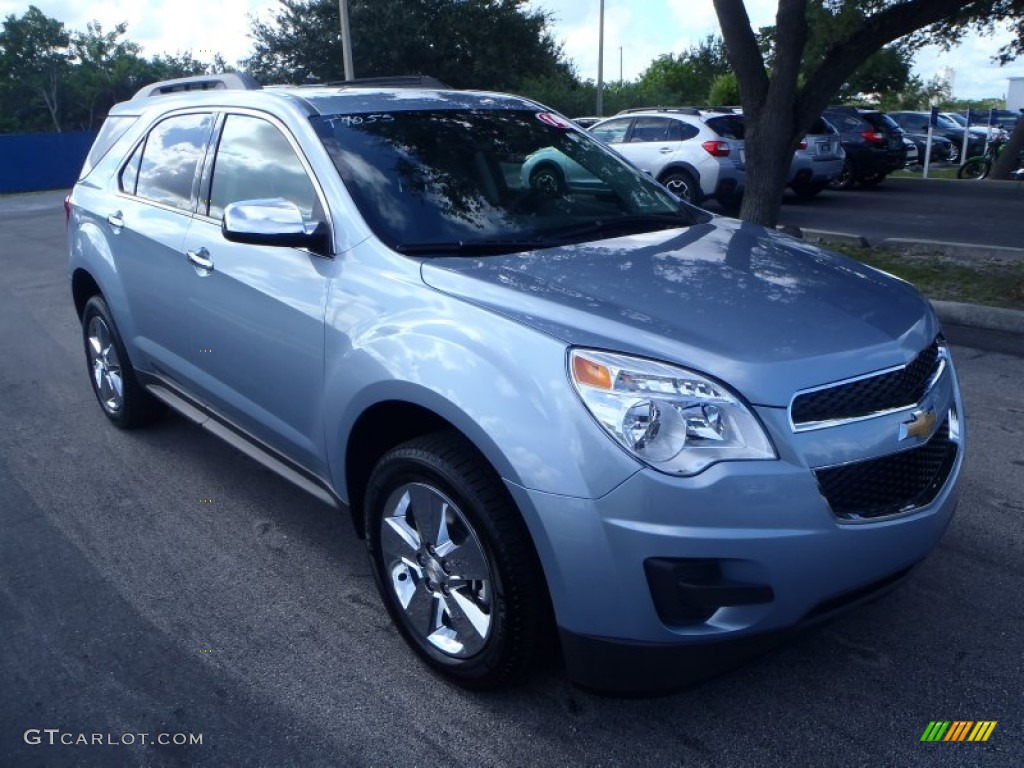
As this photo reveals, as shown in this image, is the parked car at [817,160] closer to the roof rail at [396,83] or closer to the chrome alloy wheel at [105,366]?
the roof rail at [396,83]

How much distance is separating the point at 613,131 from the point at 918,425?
582 inches

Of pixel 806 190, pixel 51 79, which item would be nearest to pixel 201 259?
pixel 806 190

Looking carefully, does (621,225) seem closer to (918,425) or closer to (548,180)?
(548,180)

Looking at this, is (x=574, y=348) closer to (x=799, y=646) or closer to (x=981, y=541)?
(x=799, y=646)

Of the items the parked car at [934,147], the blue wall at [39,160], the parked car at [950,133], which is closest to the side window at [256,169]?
the parked car at [934,147]

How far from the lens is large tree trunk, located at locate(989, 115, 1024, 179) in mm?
22391

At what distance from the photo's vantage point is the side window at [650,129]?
1588 centimetres

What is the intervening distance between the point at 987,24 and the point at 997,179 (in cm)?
791

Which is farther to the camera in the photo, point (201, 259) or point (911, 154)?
point (911, 154)

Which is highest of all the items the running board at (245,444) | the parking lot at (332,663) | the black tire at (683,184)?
the black tire at (683,184)

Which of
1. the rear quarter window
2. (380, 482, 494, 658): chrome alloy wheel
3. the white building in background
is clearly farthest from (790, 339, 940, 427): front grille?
the white building in background

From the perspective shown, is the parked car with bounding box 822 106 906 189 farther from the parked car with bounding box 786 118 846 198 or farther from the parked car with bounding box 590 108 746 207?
the parked car with bounding box 590 108 746 207

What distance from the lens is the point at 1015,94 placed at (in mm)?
35938

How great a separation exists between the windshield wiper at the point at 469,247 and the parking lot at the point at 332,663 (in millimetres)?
1353
